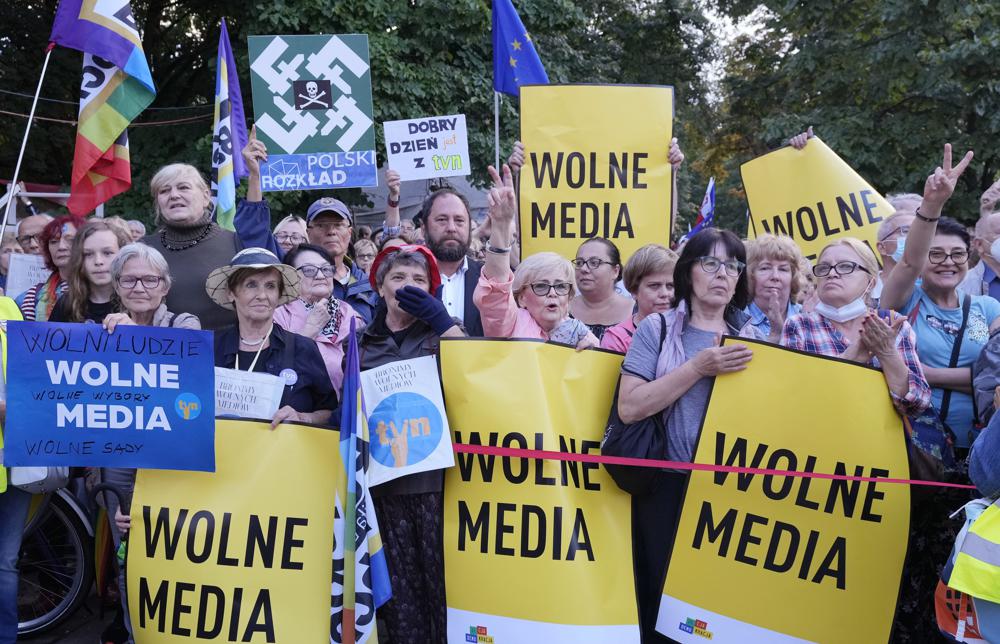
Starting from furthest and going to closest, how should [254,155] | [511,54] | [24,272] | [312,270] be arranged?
[511,54]
[24,272]
[254,155]
[312,270]

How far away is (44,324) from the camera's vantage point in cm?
406

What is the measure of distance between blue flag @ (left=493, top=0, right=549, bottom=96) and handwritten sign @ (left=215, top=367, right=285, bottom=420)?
401cm

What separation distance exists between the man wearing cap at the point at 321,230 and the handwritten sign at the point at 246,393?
1412mm

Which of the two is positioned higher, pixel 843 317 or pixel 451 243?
pixel 451 243

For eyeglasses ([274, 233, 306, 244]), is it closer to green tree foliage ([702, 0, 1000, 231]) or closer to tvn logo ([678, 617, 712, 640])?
tvn logo ([678, 617, 712, 640])

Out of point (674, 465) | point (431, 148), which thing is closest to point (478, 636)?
point (674, 465)

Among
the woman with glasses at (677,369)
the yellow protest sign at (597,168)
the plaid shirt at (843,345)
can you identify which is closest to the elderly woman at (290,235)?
the yellow protest sign at (597,168)

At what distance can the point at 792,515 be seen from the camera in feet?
12.4

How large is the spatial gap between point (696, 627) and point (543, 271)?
1.58 meters

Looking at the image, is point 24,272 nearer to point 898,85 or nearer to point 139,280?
point 139,280

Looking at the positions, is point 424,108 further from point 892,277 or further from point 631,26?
point 892,277

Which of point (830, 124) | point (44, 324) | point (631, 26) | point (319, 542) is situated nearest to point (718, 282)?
point (319, 542)

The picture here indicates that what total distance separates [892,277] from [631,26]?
19872 mm

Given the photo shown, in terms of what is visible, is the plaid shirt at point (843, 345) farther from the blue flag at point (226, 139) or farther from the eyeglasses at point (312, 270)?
the blue flag at point (226, 139)
